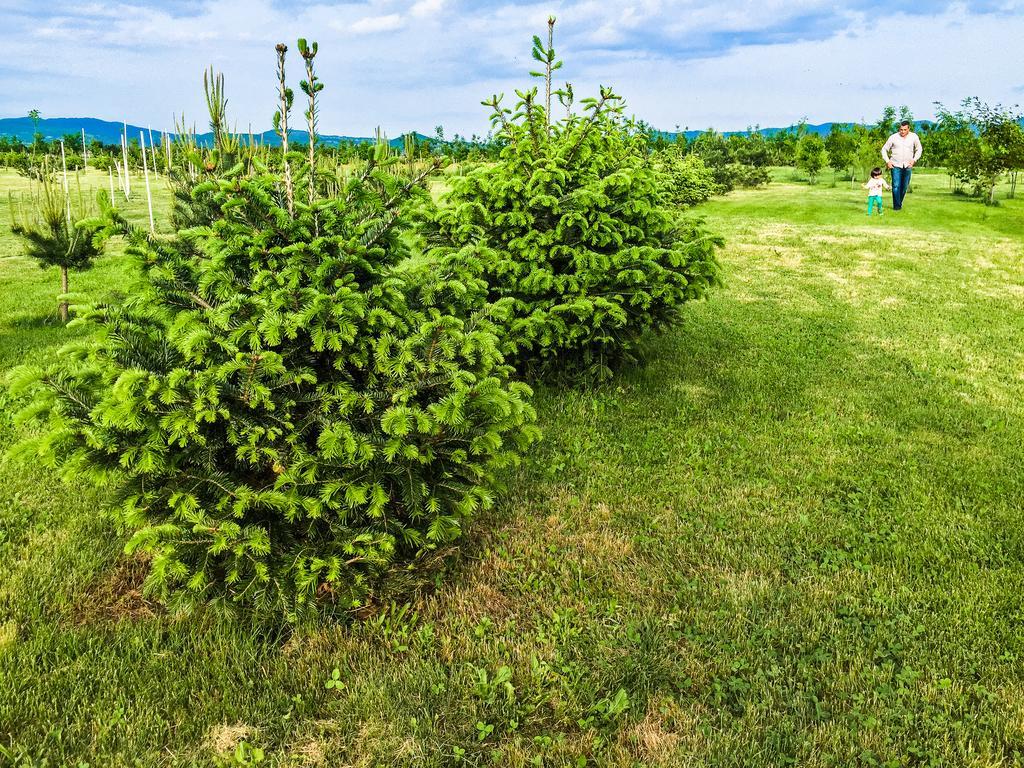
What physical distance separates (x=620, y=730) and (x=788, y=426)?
175 inches

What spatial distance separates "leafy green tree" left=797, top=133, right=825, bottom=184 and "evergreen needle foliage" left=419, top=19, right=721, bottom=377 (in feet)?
110

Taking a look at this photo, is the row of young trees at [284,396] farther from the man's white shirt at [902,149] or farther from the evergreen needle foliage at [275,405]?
the man's white shirt at [902,149]

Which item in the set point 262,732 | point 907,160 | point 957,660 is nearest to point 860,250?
point 907,160

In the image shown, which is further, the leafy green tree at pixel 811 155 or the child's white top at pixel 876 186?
the leafy green tree at pixel 811 155

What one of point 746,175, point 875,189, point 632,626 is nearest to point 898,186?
point 875,189

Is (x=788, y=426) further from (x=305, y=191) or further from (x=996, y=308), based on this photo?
(x=996, y=308)

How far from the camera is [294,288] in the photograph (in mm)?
3564

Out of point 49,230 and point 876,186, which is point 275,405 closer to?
point 49,230

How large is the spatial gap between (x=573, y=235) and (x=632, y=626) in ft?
14.5

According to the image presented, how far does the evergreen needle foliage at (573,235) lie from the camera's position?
6676 millimetres

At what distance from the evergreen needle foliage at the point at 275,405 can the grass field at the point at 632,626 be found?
397mm

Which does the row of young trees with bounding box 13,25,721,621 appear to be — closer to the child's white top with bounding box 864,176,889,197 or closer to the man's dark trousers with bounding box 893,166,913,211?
the child's white top with bounding box 864,176,889,197

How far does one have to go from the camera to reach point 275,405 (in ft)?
11.7

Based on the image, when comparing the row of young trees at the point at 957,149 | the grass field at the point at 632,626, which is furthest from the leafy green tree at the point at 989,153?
the grass field at the point at 632,626
